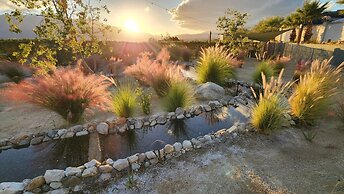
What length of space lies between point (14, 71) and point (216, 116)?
5.95 m

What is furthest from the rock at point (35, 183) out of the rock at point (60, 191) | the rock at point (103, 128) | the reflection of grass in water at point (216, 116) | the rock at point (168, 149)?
the reflection of grass in water at point (216, 116)

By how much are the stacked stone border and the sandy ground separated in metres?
0.11

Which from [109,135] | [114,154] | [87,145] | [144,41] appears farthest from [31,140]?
[144,41]

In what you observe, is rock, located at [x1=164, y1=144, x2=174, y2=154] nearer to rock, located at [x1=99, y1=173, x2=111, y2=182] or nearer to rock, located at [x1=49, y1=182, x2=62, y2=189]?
rock, located at [x1=99, y1=173, x2=111, y2=182]

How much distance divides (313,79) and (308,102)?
39 centimetres

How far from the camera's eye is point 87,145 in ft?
8.84

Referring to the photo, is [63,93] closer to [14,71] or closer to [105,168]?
[105,168]

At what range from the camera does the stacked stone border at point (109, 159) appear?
1.86 metres

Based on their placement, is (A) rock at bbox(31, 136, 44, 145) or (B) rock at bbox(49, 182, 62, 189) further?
(A) rock at bbox(31, 136, 44, 145)

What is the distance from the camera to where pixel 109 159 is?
2193mm

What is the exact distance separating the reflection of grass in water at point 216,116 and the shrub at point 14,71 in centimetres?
532

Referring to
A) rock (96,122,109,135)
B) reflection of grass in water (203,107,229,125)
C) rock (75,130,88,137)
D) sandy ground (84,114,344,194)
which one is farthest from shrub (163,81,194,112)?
rock (75,130,88,137)

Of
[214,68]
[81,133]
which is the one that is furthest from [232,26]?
[81,133]

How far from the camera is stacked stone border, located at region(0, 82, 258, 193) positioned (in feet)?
6.11
